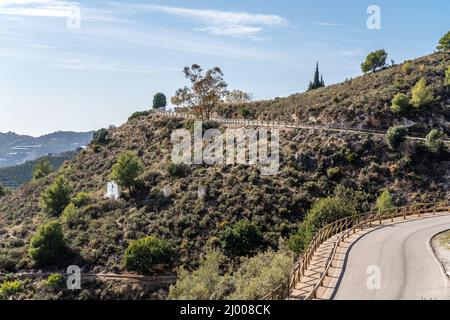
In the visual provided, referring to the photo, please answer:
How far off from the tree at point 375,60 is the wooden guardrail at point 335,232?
2076 inches

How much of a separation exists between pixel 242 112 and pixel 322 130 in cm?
2618

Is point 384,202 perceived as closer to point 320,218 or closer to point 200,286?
point 320,218

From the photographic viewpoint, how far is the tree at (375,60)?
89312 millimetres

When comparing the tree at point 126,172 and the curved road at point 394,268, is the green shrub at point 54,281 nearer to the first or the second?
the tree at point 126,172

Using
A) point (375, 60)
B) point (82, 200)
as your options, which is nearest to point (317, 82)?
point (375, 60)

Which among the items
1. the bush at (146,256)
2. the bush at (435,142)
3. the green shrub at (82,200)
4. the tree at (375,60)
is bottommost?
the bush at (146,256)

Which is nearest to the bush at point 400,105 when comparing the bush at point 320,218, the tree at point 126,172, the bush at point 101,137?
the bush at point 320,218

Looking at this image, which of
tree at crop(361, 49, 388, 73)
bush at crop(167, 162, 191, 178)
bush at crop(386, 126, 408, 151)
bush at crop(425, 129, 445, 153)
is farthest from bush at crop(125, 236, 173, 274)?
tree at crop(361, 49, 388, 73)

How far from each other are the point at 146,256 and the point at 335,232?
1714cm

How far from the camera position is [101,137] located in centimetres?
8100

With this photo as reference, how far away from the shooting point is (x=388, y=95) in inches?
2603

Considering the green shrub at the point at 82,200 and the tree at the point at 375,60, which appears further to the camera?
the tree at the point at 375,60

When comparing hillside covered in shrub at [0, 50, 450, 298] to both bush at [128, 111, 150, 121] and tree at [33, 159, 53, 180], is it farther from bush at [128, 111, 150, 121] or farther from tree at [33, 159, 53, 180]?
bush at [128, 111, 150, 121]
